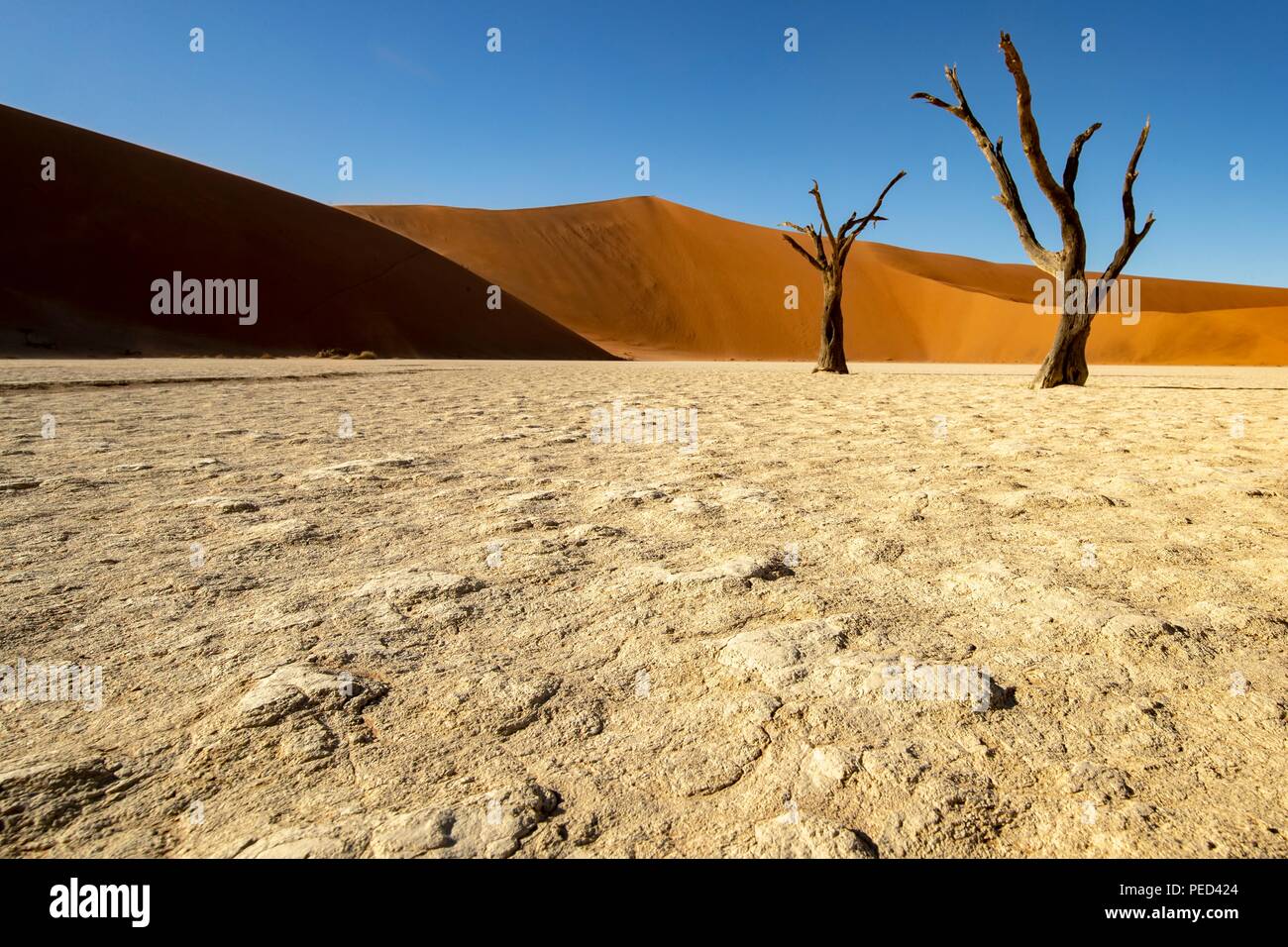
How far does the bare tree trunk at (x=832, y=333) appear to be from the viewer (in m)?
15.8

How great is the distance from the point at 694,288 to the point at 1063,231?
44.0m

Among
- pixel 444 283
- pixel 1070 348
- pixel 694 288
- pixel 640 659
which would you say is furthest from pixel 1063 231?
pixel 694 288

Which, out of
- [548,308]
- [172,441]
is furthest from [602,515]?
[548,308]

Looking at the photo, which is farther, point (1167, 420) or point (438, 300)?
point (438, 300)

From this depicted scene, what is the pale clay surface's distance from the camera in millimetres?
1162

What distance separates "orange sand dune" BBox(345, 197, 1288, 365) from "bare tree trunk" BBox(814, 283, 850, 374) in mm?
27539

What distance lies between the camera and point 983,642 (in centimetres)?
177

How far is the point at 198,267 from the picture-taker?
2730 cm

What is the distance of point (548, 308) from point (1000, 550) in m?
47.9

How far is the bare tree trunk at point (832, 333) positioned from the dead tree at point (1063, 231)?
515cm

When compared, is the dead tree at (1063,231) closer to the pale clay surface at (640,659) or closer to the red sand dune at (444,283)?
the pale clay surface at (640,659)

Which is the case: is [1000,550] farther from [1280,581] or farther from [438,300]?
[438,300]

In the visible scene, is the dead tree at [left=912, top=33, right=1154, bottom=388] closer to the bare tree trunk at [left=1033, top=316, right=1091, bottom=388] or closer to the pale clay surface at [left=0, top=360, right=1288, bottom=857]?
the bare tree trunk at [left=1033, top=316, right=1091, bottom=388]

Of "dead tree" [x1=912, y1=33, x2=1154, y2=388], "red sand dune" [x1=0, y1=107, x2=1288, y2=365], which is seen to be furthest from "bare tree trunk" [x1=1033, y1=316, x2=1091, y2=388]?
"red sand dune" [x1=0, y1=107, x2=1288, y2=365]
